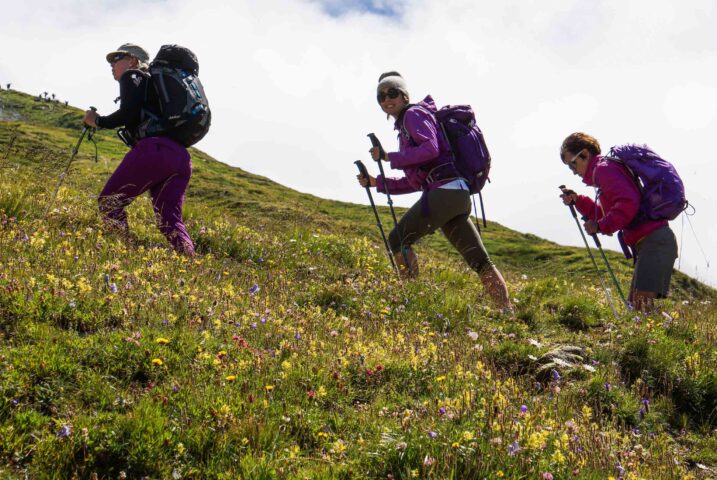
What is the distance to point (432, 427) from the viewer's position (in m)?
3.59

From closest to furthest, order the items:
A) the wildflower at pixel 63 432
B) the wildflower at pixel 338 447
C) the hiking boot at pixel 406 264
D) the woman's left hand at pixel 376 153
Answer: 1. the wildflower at pixel 63 432
2. the wildflower at pixel 338 447
3. the woman's left hand at pixel 376 153
4. the hiking boot at pixel 406 264

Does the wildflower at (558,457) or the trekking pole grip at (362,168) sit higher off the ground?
the trekking pole grip at (362,168)

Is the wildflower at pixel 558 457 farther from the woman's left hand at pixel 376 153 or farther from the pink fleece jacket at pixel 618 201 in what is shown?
the woman's left hand at pixel 376 153

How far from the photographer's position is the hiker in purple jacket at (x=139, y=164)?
7.70 meters

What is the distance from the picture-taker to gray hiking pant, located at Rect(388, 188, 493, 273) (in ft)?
25.2

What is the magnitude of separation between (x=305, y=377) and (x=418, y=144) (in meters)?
Answer: 4.06

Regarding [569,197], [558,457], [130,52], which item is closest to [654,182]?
[569,197]

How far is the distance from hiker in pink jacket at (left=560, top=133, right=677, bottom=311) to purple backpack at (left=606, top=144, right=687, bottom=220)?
0.34 ft

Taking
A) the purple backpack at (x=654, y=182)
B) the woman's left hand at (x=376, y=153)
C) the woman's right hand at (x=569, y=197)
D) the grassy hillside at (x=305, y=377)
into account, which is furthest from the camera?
the woman's right hand at (x=569, y=197)

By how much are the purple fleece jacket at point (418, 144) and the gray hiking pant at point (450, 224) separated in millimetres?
394

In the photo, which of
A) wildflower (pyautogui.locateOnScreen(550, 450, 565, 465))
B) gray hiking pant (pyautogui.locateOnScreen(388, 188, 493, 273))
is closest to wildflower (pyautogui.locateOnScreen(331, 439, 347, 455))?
wildflower (pyautogui.locateOnScreen(550, 450, 565, 465))

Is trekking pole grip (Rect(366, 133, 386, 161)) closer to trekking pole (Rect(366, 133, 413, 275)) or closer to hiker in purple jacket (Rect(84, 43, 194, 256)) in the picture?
trekking pole (Rect(366, 133, 413, 275))

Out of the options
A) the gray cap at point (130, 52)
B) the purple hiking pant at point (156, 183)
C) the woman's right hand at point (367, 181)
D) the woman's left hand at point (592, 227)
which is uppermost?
the gray cap at point (130, 52)

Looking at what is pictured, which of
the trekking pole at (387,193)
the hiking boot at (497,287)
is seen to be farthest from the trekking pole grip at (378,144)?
the hiking boot at (497,287)
